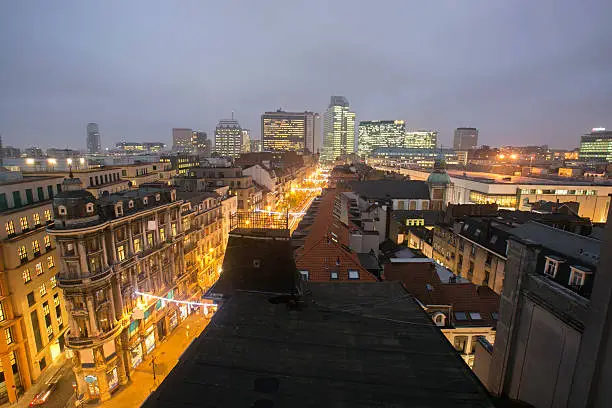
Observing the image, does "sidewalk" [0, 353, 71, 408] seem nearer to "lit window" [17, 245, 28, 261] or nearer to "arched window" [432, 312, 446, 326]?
"lit window" [17, 245, 28, 261]

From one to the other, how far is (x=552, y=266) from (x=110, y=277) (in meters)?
34.9

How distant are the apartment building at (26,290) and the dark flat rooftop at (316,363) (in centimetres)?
3192

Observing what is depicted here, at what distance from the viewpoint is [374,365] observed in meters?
9.12

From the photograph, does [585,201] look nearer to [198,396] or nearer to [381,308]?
[381,308]

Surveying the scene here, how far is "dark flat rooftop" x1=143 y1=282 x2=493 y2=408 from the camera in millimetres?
7805

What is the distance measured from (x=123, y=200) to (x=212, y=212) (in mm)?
21655

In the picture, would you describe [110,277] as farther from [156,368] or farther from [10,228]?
[156,368]

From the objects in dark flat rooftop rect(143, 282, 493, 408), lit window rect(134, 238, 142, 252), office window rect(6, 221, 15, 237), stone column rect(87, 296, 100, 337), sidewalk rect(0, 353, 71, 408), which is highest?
dark flat rooftop rect(143, 282, 493, 408)

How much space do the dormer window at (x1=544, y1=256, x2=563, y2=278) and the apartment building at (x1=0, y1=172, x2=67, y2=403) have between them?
140 feet

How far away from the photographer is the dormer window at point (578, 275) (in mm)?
12812

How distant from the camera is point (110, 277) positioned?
3183 cm

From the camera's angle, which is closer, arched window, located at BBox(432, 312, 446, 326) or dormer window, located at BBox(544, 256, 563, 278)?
dormer window, located at BBox(544, 256, 563, 278)

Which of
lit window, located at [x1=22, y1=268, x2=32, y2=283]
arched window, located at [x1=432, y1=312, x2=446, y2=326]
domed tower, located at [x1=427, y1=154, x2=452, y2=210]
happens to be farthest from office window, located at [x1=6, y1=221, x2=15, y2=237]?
domed tower, located at [x1=427, y1=154, x2=452, y2=210]

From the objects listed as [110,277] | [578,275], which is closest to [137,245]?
[110,277]
